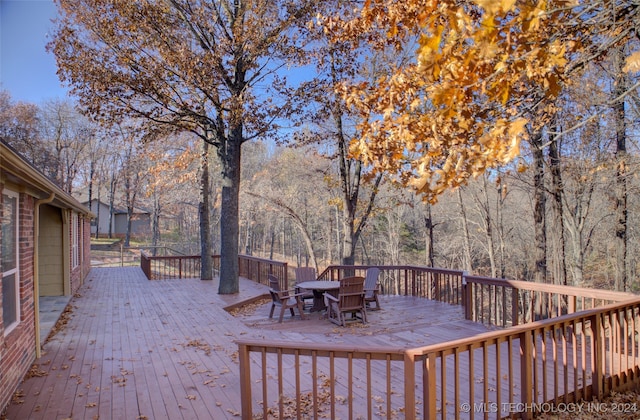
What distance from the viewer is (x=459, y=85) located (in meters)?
3.42

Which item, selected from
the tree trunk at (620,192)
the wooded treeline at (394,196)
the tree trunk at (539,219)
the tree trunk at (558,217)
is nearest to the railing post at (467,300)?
the wooded treeline at (394,196)

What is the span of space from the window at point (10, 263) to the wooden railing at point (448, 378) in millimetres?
2621

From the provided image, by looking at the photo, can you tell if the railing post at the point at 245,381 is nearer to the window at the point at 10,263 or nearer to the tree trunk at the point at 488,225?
the window at the point at 10,263

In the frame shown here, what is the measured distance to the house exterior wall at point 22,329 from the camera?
12.0 ft

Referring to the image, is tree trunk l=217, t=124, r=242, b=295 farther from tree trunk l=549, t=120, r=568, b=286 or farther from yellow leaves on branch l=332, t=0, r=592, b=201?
tree trunk l=549, t=120, r=568, b=286

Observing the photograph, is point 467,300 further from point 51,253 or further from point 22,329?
point 51,253

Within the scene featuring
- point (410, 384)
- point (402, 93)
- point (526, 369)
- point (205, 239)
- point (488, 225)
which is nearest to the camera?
point (410, 384)

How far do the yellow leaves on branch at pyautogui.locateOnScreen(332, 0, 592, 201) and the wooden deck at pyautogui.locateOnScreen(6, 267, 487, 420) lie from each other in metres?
2.90

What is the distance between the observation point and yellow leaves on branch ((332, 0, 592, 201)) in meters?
2.90

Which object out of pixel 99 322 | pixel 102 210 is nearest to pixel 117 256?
pixel 102 210

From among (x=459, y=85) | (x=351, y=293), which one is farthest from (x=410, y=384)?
(x=351, y=293)

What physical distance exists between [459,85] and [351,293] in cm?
484

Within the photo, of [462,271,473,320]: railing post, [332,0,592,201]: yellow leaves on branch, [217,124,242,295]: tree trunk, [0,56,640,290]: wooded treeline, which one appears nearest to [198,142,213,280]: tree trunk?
[0,56,640,290]: wooded treeline

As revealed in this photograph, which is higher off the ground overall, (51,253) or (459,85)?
(459,85)
